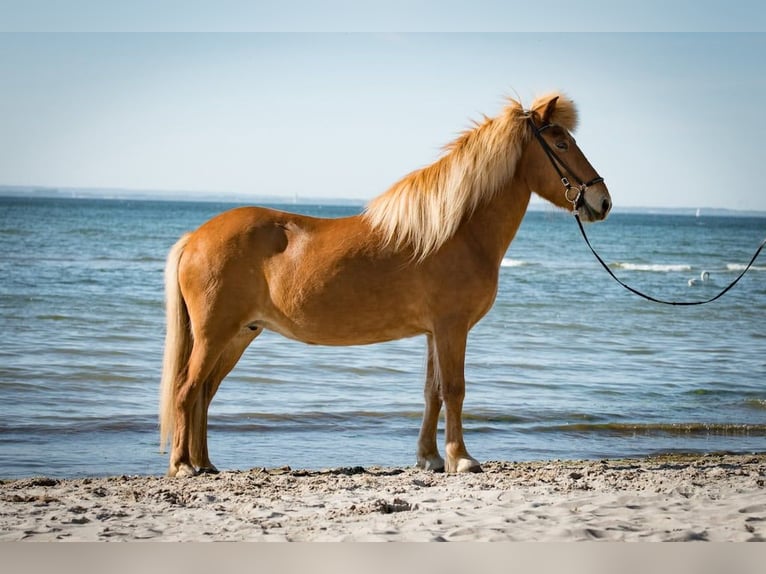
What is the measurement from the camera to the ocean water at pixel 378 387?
5734 millimetres

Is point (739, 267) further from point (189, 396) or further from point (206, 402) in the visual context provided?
point (189, 396)

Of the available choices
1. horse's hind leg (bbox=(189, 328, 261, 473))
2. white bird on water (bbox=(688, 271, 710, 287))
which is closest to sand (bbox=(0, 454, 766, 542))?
horse's hind leg (bbox=(189, 328, 261, 473))

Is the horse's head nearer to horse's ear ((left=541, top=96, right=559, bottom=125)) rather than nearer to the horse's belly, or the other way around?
horse's ear ((left=541, top=96, right=559, bottom=125))

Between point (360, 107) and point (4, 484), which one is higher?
point (360, 107)

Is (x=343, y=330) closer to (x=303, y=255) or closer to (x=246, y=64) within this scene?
(x=303, y=255)

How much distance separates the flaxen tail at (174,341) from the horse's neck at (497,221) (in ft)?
4.86

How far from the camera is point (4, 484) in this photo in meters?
4.52

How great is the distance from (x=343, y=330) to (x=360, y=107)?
267cm

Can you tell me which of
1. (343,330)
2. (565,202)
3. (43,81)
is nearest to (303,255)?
(343,330)

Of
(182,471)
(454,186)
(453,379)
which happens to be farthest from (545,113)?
(182,471)

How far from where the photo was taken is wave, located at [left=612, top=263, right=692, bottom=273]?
2600cm

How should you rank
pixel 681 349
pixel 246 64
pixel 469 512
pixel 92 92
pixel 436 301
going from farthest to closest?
pixel 681 349 → pixel 92 92 → pixel 246 64 → pixel 436 301 → pixel 469 512

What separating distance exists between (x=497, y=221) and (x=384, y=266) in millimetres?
636

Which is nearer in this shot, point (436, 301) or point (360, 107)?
point (436, 301)
